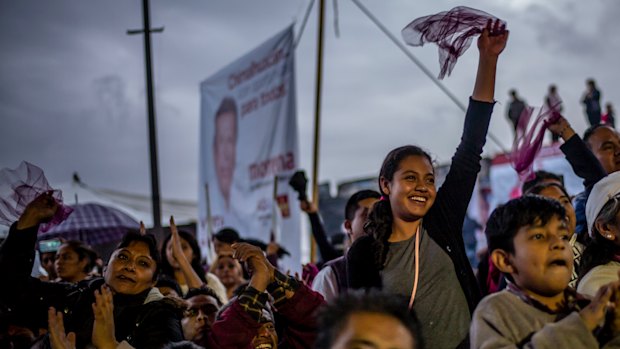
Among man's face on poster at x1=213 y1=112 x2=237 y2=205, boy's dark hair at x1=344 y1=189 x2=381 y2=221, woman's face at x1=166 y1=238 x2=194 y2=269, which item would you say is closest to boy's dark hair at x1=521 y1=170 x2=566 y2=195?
boy's dark hair at x1=344 y1=189 x2=381 y2=221

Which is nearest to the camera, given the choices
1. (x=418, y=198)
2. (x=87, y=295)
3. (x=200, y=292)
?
(x=418, y=198)

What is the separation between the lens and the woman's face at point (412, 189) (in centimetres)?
325

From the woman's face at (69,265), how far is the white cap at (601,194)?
12.1 feet

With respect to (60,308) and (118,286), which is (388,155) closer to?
(118,286)

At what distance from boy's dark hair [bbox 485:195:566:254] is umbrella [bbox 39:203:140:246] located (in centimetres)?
653

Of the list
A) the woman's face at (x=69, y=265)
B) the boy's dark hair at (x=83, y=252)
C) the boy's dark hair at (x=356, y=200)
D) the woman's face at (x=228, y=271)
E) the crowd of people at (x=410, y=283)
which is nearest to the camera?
the crowd of people at (x=410, y=283)

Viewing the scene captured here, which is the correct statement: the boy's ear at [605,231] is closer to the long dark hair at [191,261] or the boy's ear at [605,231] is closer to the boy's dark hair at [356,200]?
the boy's dark hair at [356,200]

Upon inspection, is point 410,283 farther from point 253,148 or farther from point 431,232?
point 253,148

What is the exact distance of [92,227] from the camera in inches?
340

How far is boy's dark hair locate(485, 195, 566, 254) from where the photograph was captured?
266 cm

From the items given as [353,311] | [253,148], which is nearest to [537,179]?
[353,311]

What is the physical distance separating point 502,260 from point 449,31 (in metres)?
1.16

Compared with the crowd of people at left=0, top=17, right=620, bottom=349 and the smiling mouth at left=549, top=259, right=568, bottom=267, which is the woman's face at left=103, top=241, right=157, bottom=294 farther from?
the smiling mouth at left=549, top=259, right=568, bottom=267

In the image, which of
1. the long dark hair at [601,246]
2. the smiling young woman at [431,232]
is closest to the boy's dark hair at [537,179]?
the long dark hair at [601,246]
